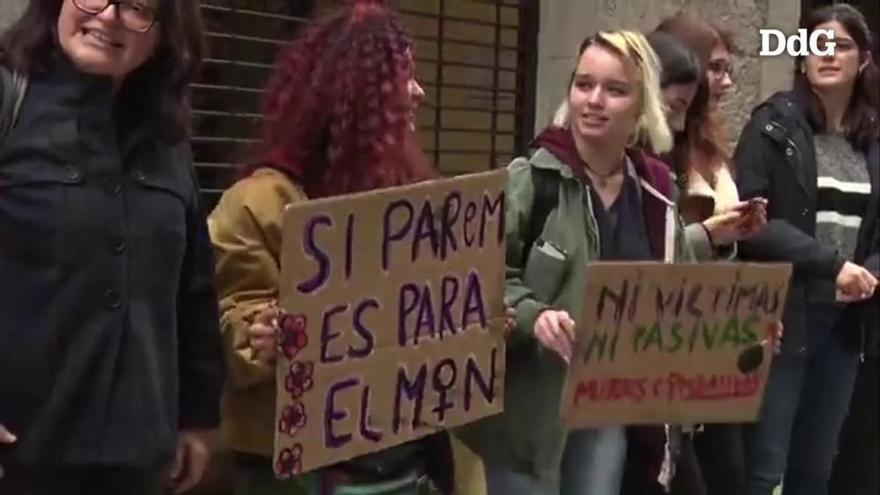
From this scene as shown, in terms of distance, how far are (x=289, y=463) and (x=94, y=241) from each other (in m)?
0.65

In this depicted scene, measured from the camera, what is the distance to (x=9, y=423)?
2.73m

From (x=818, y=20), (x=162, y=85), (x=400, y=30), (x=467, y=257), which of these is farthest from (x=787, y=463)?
(x=162, y=85)

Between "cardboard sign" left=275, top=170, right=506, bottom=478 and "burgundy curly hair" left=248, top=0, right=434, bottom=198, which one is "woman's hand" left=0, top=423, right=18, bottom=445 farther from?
"burgundy curly hair" left=248, top=0, right=434, bottom=198

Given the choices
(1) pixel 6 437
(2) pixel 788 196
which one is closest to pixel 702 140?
(2) pixel 788 196

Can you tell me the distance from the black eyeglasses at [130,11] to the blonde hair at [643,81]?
5.01 feet

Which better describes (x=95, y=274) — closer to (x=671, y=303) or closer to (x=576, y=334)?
(x=576, y=334)

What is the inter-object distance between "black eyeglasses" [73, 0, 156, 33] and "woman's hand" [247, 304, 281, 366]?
23.8 inches

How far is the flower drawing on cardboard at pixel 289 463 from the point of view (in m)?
3.09

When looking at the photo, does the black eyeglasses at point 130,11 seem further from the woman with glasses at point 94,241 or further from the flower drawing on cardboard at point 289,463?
the flower drawing on cardboard at point 289,463

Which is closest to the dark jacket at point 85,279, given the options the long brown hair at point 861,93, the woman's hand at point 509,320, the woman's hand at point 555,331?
the woman's hand at point 509,320

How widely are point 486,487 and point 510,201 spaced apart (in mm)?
722

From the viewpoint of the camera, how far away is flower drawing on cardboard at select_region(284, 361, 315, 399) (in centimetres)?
310

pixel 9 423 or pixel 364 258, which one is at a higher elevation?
pixel 364 258

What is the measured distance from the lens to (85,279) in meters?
2.73
